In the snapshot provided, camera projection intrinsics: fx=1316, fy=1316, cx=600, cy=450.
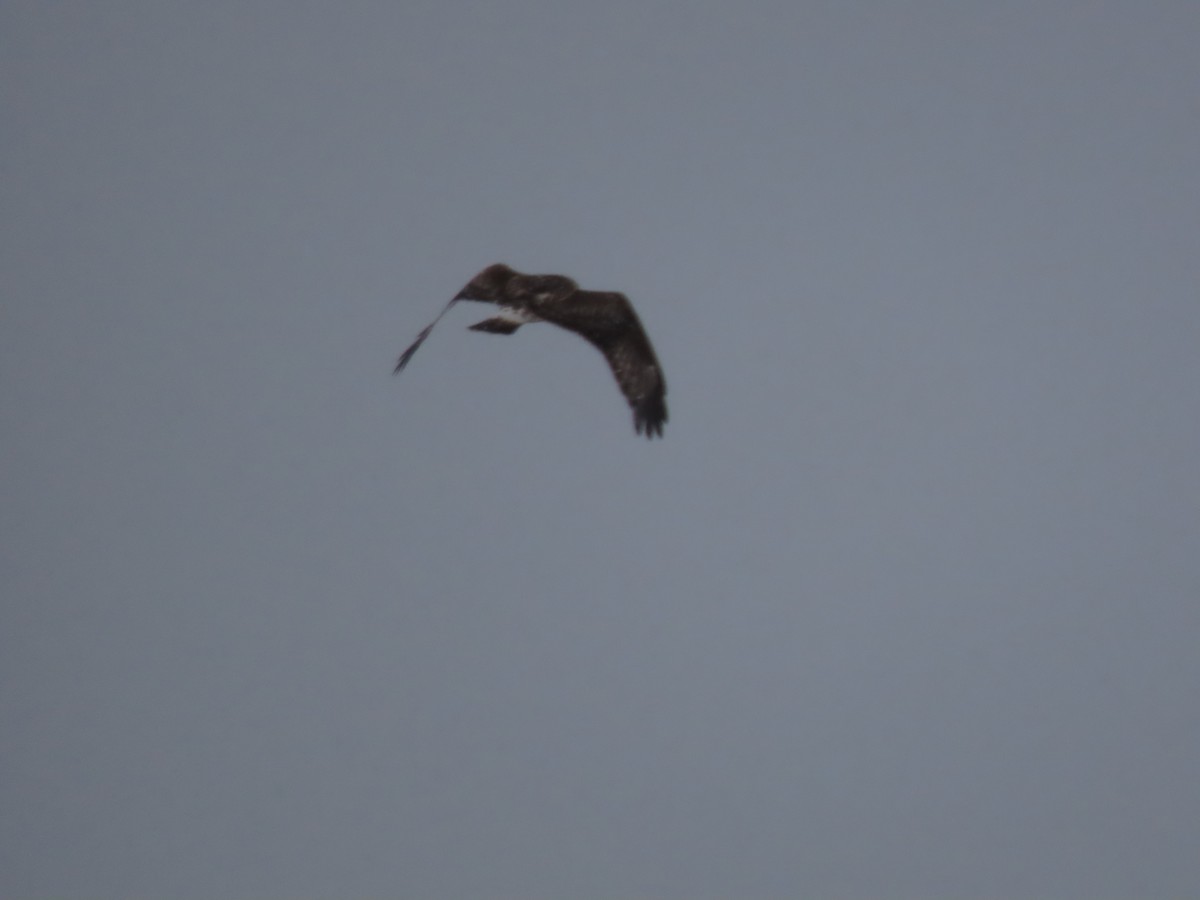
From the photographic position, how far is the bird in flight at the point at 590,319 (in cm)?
1073

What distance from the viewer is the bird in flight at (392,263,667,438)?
10.7 meters

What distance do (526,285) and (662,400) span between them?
176 centimetres

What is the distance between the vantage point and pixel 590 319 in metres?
11.2

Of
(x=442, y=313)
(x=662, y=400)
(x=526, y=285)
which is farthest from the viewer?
(x=662, y=400)

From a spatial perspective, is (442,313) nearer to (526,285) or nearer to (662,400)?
(526,285)

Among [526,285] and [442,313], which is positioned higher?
[526,285]

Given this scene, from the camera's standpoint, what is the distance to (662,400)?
11797 millimetres

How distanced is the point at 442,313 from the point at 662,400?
10.0 feet

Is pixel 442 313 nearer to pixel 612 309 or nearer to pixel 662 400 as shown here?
pixel 612 309

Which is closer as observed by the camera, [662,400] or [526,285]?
[526,285]

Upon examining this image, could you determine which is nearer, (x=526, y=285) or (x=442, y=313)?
(x=442, y=313)

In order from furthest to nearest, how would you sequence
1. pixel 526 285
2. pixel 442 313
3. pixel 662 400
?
pixel 662 400 < pixel 526 285 < pixel 442 313

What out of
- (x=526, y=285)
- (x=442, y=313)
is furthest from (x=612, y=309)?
(x=442, y=313)

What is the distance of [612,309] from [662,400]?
3.64 ft
